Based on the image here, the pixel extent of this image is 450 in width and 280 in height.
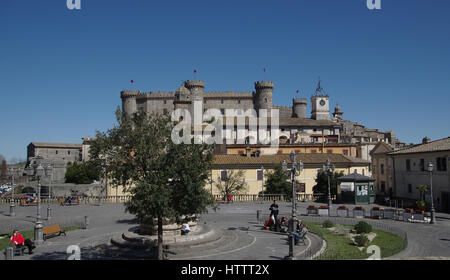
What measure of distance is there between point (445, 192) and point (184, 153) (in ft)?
87.3

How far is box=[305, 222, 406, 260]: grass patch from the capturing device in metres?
13.2

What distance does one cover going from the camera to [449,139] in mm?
32312

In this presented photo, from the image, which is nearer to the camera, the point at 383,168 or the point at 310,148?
the point at 383,168

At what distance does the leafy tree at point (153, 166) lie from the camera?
37.2ft

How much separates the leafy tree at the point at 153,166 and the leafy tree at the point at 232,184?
26.3m

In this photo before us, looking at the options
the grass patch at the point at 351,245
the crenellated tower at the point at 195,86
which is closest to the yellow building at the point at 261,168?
the grass patch at the point at 351,245

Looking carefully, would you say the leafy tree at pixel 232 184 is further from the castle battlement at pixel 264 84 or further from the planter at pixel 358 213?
the castle battlement at pixel 264 84

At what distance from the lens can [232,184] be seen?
38719 millimetres

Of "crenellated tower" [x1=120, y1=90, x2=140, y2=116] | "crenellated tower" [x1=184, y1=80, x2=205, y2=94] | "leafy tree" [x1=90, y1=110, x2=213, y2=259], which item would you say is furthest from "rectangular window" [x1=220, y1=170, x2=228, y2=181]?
"crenellated tower" [x1=120, y1=90, x2=140, y2=116]

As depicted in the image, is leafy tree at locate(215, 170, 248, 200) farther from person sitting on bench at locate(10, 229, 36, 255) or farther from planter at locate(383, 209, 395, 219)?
person sitting on bench at locate(10, 229, 36, 255)

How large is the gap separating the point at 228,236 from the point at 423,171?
24.3 meters

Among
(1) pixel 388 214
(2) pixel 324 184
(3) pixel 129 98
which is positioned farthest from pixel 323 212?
(3) pixel 129 98

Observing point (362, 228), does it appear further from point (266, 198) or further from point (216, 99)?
point (216, 99)
